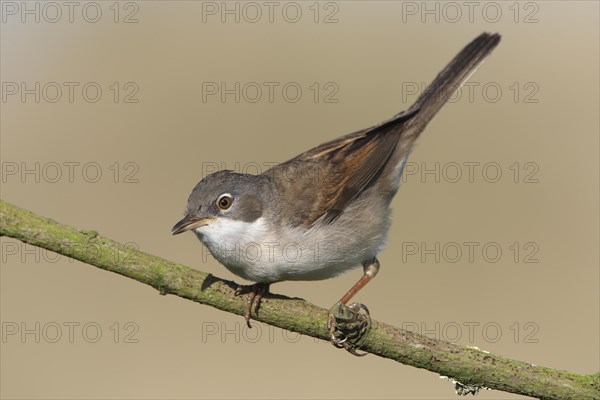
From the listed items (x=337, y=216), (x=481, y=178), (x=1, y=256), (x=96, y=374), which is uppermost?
(x=481, y=178)

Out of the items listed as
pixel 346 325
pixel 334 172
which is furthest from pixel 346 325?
pixel 334 172

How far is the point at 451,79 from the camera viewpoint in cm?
603

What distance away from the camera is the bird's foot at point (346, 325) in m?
3.84

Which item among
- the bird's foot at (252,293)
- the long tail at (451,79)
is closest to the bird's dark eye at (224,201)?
the bird's foot at (252,293)

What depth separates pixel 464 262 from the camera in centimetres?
1135

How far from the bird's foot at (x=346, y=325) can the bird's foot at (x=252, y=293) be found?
0.42m

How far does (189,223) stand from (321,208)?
1.02 metres

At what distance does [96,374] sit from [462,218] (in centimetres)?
623

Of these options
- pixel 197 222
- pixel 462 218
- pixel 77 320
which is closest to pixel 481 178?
pixel 462 218

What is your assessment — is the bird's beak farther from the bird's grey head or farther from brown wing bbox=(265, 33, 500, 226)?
brown wing bbox=(265, 33, 500, 226)

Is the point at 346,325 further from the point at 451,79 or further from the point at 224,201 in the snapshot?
the point at 451,79

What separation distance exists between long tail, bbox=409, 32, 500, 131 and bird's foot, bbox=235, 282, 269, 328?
2.35 metres

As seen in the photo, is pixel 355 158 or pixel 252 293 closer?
pixel 252 293

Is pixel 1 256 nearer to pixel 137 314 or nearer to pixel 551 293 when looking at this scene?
pixel 137 314
